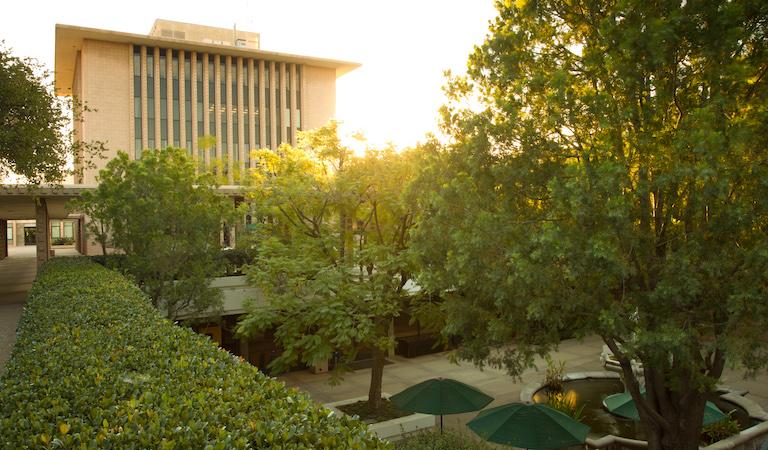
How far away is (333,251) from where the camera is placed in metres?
16.0

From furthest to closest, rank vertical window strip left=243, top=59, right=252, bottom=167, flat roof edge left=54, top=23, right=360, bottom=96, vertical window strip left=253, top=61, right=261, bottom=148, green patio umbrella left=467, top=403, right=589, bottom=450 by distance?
vertical window strip left=253, top=61, right=261, bottom=148
vertical window strip left=243, top=59, right=252, bottom=167
flat roof edge left=54, top=23, right=360, bottom=96
green patio umbrella left=467, top=403, right=589, bottom=450

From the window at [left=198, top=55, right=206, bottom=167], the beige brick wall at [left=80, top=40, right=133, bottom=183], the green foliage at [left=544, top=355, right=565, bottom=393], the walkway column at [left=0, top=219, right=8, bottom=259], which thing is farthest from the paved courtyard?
the walkway column at [left=0, top=219, right=8, bottom=259]

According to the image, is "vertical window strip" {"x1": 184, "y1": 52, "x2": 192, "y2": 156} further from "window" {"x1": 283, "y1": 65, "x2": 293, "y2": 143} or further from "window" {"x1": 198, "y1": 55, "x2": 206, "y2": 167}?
"window" {"x1": 283, "y1": 65, "x2": 293, "y2": 143}

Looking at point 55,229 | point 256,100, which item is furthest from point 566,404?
point 55,229

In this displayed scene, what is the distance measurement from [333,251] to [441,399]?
189 inches

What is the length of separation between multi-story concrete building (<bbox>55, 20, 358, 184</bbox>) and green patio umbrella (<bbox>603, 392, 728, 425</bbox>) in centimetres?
4139

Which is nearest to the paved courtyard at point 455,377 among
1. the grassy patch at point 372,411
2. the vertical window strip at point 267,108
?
the grassy patch at point 372,411

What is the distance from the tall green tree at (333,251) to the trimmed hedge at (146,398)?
19.9ft

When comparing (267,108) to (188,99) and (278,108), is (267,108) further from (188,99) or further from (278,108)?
(188,99)

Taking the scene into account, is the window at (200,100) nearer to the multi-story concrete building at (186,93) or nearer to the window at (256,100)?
the multi-story concrete building at (186,93)

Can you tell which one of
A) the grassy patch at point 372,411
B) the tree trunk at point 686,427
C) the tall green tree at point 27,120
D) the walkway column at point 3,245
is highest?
the tall green tree at point 27,120

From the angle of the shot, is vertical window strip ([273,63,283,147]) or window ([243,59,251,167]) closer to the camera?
window ([243,59,251,167])

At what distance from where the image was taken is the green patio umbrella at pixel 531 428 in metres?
11.6

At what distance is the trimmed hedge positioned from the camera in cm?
421
